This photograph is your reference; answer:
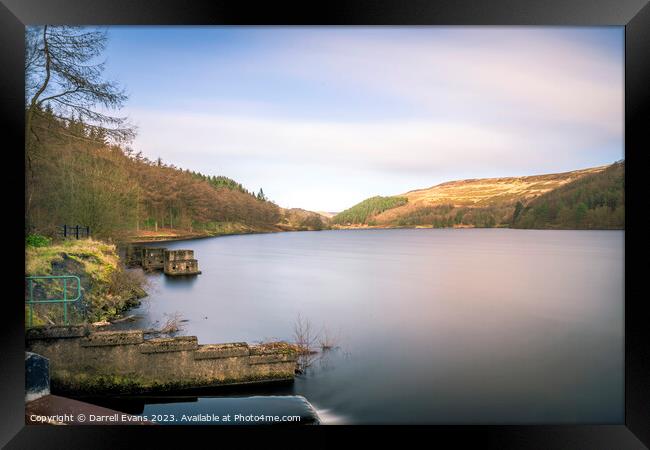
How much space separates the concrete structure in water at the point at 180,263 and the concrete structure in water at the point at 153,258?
0.22 ft

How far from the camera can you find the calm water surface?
3779 mm

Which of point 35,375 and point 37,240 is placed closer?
point 35,375

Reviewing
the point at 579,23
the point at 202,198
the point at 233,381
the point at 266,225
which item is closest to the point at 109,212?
the point at 202,198

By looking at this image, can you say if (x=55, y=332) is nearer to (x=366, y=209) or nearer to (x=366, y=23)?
(x=366, y=209)

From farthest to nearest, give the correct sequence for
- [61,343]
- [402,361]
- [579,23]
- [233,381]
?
[402,361] < [233,381] < [61,343] < [579,23]

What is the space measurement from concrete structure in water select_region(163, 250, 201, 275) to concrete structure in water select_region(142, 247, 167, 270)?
7 cm

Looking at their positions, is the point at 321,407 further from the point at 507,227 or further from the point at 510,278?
the point at 510,278

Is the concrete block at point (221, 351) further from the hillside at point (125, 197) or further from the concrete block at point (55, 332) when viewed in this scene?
the hillside at point (125, 197)

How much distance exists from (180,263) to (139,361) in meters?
2.36

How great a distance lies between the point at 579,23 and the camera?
9.52 ft

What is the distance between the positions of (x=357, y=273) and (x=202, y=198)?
13.0 feet

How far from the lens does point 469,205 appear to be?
191 inches

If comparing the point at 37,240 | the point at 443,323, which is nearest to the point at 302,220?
the point at 443,323

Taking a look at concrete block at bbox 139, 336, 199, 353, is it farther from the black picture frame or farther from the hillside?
the hillside
